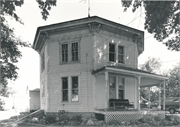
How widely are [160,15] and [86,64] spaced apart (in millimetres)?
6488

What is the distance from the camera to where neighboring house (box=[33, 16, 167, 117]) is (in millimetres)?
14336

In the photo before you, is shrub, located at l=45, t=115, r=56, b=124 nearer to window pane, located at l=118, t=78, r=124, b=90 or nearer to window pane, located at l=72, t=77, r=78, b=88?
window pane, located at l=72, t=77, r=78, b=88

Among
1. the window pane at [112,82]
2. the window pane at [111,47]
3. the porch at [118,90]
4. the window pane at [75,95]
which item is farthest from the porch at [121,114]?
the window pane at [111,47]

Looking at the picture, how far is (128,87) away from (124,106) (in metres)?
2.67

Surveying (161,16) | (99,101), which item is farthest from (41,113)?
(161,16)

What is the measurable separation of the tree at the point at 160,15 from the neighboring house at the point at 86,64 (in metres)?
3.38

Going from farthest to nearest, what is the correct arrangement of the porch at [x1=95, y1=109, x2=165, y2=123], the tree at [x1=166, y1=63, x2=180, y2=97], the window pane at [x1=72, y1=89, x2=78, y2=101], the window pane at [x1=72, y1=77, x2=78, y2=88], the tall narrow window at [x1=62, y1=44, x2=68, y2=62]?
the tree at [x1=166, y1=63, x2=180, y2=97], the tall narrow window at [x1=62, y1=44, x2=68, y2=62], the window pane at [x1=72, y1=77, x2=78, y2=88], the window pane at [x1=72, y1=89, x2=78, y2=101], the porch at [x1=95, y1=109, x2=165, y2=123]

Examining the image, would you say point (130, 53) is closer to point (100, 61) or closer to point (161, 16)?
point (100, 61)

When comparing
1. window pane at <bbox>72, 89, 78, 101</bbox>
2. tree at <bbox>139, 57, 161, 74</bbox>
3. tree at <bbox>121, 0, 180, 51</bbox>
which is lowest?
window pane at <bbox>72, 89, 78, 101</bbox>

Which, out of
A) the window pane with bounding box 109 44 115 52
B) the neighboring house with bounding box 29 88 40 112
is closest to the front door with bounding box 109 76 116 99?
the window pane with bounding box 109 44 115 52

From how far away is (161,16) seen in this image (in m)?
10.0

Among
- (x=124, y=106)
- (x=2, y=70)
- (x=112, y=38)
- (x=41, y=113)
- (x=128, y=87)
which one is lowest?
(x=41, y=113)

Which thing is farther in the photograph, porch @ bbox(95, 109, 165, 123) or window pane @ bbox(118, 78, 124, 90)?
window pane @ bbox(118, 78, 124, 90)

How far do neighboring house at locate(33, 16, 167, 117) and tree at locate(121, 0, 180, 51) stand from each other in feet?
11.1
